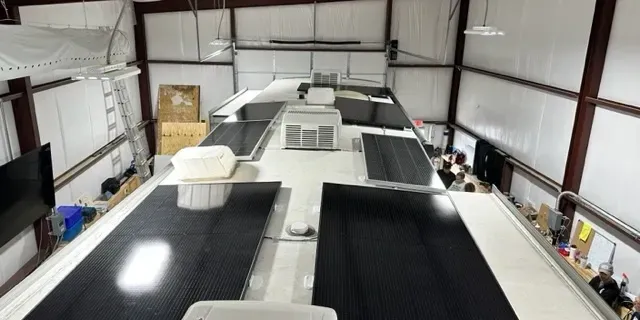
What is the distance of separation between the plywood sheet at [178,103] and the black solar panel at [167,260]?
1025 centimetres

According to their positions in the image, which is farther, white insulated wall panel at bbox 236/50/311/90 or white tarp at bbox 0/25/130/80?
white insulated wall panel at bbox 236/50/311/90

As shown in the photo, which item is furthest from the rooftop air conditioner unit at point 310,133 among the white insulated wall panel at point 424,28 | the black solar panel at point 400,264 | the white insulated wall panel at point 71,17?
the white insulated wall panel at point 424,28

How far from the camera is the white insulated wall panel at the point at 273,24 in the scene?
12.9 m

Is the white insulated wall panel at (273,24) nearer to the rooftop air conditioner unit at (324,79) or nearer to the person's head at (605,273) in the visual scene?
the rooftop air conditioner unit at (324,79)

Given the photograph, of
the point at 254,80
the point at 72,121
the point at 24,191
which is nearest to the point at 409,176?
the point at 24,191

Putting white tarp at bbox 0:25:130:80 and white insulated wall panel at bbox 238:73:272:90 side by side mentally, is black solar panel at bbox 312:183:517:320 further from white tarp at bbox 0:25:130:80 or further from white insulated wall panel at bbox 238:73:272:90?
white insulated wall panel at bbox 238:73:272:90

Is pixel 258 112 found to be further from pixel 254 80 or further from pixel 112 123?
pixel 254 80

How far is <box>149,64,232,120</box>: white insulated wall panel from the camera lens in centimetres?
1338

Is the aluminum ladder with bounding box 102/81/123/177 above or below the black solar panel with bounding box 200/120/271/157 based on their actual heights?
below

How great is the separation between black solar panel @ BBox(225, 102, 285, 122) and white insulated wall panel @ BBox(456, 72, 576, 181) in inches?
216

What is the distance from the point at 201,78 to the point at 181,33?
144 centimetres

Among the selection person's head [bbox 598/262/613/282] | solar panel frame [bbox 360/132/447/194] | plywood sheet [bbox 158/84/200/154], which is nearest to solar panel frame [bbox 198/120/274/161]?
solar panel frame [bbox 360/132/447/194]

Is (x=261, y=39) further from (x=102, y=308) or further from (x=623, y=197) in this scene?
(x=102, y=308)

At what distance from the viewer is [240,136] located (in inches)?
225
